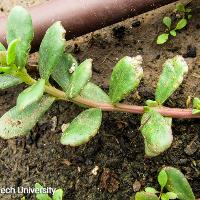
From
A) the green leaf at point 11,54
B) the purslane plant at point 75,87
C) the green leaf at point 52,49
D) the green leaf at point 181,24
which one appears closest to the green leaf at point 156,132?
the purslane plant at point 75,87

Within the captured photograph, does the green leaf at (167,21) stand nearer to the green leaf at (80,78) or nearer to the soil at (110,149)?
the soil at (110,149)

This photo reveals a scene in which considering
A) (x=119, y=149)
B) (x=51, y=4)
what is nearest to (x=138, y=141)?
(x=119, y=149)

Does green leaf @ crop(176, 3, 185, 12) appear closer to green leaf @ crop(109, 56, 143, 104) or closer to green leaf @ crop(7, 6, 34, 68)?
green leaf @ crop(109, 56, 143, 104)

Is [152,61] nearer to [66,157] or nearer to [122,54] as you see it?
[122,54]

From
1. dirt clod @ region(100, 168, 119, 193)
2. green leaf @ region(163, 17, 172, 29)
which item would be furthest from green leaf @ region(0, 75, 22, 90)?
green leaf @ region(163, 17, 172, 29)

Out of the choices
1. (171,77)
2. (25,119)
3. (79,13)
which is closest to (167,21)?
(79,13)

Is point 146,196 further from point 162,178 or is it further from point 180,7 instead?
point 180,7
